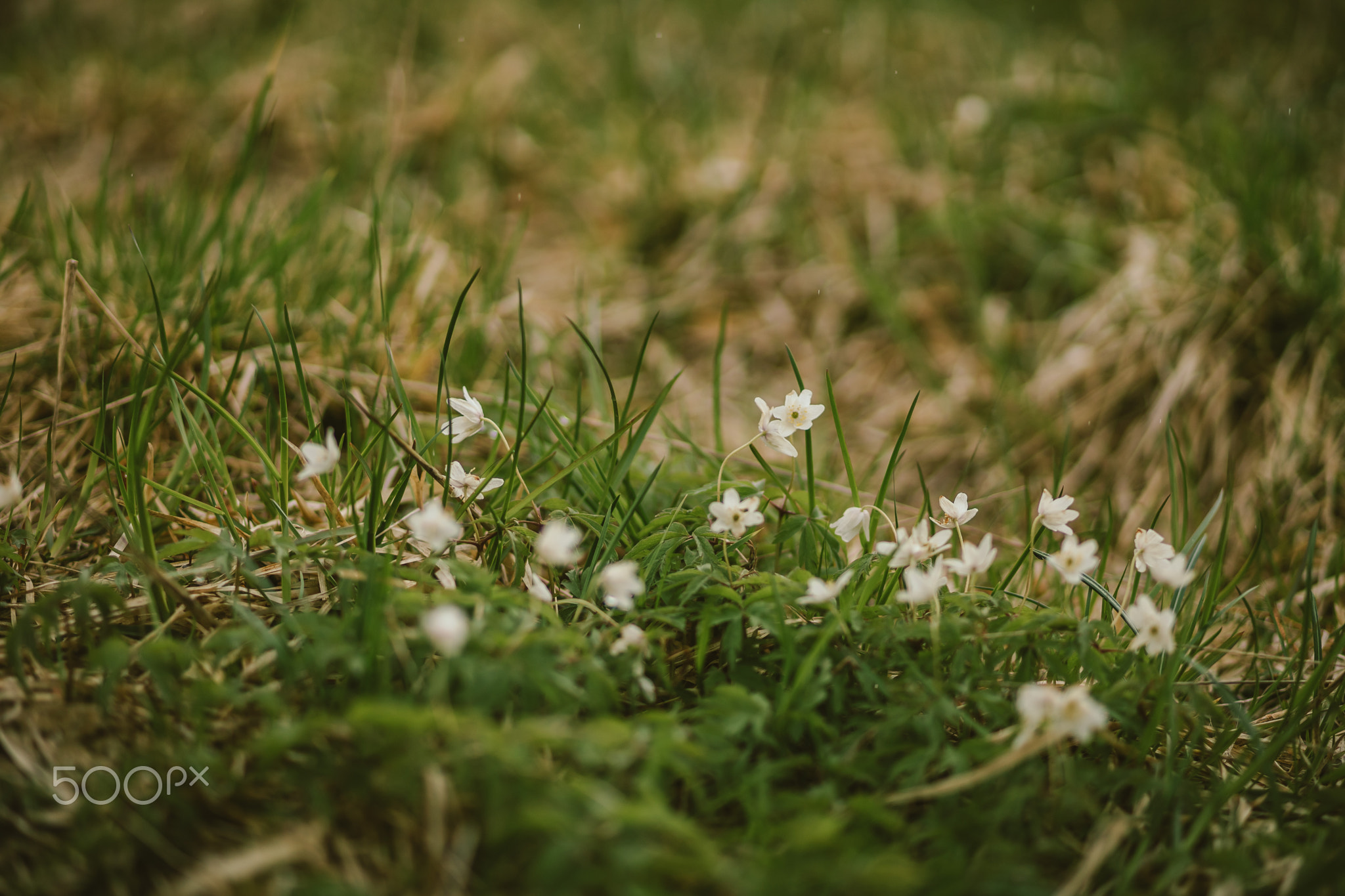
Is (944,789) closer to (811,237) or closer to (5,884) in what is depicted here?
(5,884)

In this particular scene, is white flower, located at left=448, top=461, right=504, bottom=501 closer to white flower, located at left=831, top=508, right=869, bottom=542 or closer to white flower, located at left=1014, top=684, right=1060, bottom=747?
white flower, located at left=831, top=508, right=869, bottom=542

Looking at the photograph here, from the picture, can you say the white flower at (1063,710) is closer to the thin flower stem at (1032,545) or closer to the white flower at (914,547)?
the white flower at (914,547)

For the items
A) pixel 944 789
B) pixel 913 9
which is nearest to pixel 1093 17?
pixel 913 9

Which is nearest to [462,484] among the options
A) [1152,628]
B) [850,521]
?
[850,521]

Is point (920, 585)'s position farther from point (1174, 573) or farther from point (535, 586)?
point (535, 586)

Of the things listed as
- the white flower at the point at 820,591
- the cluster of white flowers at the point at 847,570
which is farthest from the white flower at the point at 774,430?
the white flower at the point at 820,591

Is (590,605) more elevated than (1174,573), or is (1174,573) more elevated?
(1174,573)
